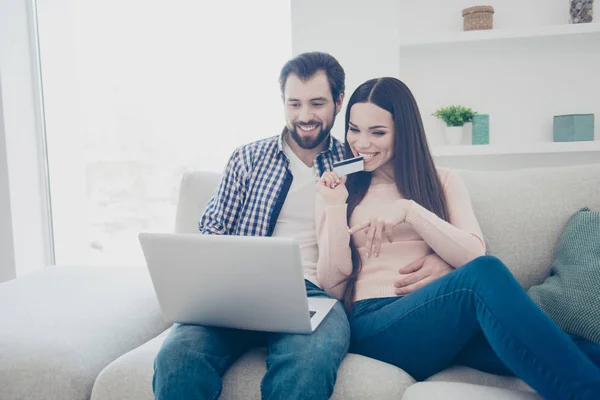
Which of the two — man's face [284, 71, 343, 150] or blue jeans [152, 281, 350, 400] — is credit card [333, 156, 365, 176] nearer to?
man's face [284, 71, 343, 150]

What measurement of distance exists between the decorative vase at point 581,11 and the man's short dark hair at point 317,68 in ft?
4.65

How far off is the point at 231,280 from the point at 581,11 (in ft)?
6.96

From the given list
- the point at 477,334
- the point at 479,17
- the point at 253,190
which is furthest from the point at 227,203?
the point at 479,17

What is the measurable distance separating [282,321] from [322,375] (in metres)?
0.14

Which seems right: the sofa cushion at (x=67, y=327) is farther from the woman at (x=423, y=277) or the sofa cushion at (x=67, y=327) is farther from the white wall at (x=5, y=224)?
the white wall at (x=5, y=224)

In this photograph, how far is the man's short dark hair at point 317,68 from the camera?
62.4 inches

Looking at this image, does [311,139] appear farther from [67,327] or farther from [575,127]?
[575,127]

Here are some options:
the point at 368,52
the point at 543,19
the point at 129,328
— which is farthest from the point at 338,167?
the point at 543,19

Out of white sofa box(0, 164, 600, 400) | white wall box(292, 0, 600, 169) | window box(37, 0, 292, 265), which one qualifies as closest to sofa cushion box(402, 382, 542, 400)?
white sofa box(0, 164, 600, 400)

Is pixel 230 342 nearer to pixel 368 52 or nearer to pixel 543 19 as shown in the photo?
pixel 368 52

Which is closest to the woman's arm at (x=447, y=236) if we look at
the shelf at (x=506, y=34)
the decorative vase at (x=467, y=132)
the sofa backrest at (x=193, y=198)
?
the sofa backrest at (x=193, y=198)

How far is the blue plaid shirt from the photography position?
5.24ft

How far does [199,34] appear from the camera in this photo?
2896 millimetres

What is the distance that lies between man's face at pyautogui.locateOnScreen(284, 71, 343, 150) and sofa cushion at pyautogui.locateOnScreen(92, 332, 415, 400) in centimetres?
65
